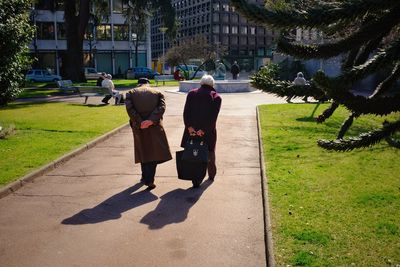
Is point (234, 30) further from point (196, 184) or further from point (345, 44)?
point (345, 44)

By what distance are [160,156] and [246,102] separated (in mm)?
15897

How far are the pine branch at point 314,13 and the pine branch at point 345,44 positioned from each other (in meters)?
0.31

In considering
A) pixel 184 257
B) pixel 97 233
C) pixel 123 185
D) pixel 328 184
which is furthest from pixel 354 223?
pixel 123 185

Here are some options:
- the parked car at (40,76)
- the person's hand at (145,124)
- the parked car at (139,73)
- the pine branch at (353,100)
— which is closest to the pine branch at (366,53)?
the pine branch at (353,100)

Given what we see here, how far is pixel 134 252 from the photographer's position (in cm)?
529

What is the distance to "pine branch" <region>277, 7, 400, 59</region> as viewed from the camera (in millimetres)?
2748

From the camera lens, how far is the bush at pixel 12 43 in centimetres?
1309

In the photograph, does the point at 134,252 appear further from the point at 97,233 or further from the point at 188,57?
the point at 188,57

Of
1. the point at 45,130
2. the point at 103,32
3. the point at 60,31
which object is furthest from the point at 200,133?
the point at 103,32

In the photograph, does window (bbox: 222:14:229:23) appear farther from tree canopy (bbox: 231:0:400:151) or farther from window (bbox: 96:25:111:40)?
tree canopy (bbox: 231:0:400:151)

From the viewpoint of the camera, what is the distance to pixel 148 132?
7.97 m

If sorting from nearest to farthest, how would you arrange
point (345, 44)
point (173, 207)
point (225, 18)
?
point (345, 44)
point (173, 207)
point (225, 18)

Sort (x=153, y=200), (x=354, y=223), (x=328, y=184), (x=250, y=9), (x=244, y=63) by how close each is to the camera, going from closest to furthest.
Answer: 1. (x=250, y=9)
2. (x=354, y=223)
3. (x=153, y=200)
4. (x=328, y=184)
5. (x=244, y=63)

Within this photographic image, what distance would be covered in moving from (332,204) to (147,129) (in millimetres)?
3429
